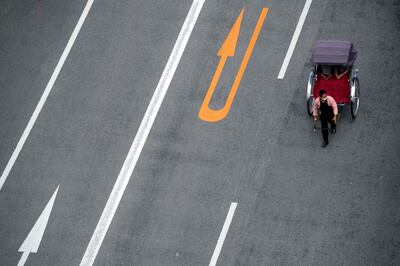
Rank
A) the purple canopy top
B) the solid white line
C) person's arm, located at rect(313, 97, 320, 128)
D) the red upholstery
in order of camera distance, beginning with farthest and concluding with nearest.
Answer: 1. the solid white line
2. the red upholstery
3. the purple canopy top
4. person's arm, located at rect(313, 97, 320, 128)

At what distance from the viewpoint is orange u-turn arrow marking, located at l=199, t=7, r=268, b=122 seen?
23875mm

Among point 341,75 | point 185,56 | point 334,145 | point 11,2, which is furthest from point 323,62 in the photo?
point 11,2

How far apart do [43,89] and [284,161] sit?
24.9 ft

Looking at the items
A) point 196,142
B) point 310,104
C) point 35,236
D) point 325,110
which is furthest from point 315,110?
point 35,236

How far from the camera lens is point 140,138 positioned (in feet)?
77.5

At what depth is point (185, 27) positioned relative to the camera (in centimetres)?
2611

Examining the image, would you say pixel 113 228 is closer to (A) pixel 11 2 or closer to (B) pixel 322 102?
(B) pixel 322 102

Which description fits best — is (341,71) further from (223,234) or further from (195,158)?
(223,234)

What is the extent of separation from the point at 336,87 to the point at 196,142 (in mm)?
4060

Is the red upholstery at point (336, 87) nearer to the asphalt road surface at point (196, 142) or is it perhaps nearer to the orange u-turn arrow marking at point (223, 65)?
the asphalt road surface at point (196, 142)

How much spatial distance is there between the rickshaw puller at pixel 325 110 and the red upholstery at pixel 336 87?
764 mm

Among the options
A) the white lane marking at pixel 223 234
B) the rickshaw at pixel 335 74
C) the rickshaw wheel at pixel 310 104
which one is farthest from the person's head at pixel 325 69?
the white lane marking at pixel 223 234

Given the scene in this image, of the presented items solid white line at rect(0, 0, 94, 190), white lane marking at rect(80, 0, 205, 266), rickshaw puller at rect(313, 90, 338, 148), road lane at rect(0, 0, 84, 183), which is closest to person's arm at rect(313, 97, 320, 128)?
rickshaw puller at rect(313, 90, 338, 148)

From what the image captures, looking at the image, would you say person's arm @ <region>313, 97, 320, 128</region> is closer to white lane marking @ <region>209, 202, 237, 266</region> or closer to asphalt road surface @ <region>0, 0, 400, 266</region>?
asphalt road surface @ <region>0, 0, 400, 266</region>
